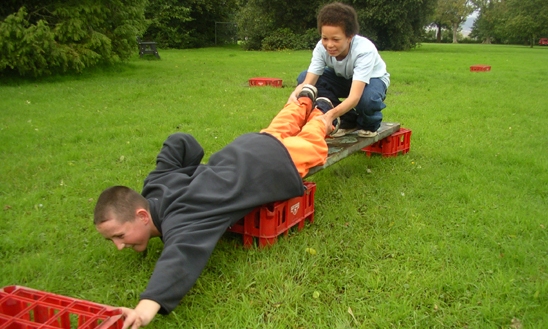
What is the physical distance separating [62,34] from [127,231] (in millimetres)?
9815

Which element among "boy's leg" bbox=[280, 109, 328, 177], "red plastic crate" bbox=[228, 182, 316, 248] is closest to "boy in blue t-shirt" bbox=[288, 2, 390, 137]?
"boy's leg" bbox=[280, 109, 328, 177]

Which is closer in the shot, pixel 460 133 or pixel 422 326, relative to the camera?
pixel 422 326

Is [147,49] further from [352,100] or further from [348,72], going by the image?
[352,100]

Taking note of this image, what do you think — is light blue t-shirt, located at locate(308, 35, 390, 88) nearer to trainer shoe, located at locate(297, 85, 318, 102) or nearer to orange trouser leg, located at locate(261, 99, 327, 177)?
trainer shoe, located at locate(297, 85, 318, 102)

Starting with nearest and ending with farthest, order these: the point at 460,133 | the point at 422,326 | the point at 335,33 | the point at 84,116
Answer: the point at 422,326
the point at 335,33
the point at 460,133
the point at 84,116

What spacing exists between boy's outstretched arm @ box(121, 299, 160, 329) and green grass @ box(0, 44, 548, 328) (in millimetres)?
234

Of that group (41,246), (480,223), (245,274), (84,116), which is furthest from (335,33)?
(84,116)

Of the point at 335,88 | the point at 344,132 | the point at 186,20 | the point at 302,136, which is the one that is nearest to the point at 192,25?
the point at 186,20

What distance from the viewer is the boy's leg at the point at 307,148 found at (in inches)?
124

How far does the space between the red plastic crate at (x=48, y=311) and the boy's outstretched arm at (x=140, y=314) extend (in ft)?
0.10

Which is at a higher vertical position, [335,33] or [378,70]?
[335,33]

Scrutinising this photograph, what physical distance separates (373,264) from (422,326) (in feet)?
1.88

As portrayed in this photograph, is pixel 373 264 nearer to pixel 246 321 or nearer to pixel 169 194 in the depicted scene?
pixel 246 321

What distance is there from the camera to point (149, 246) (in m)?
2.97
